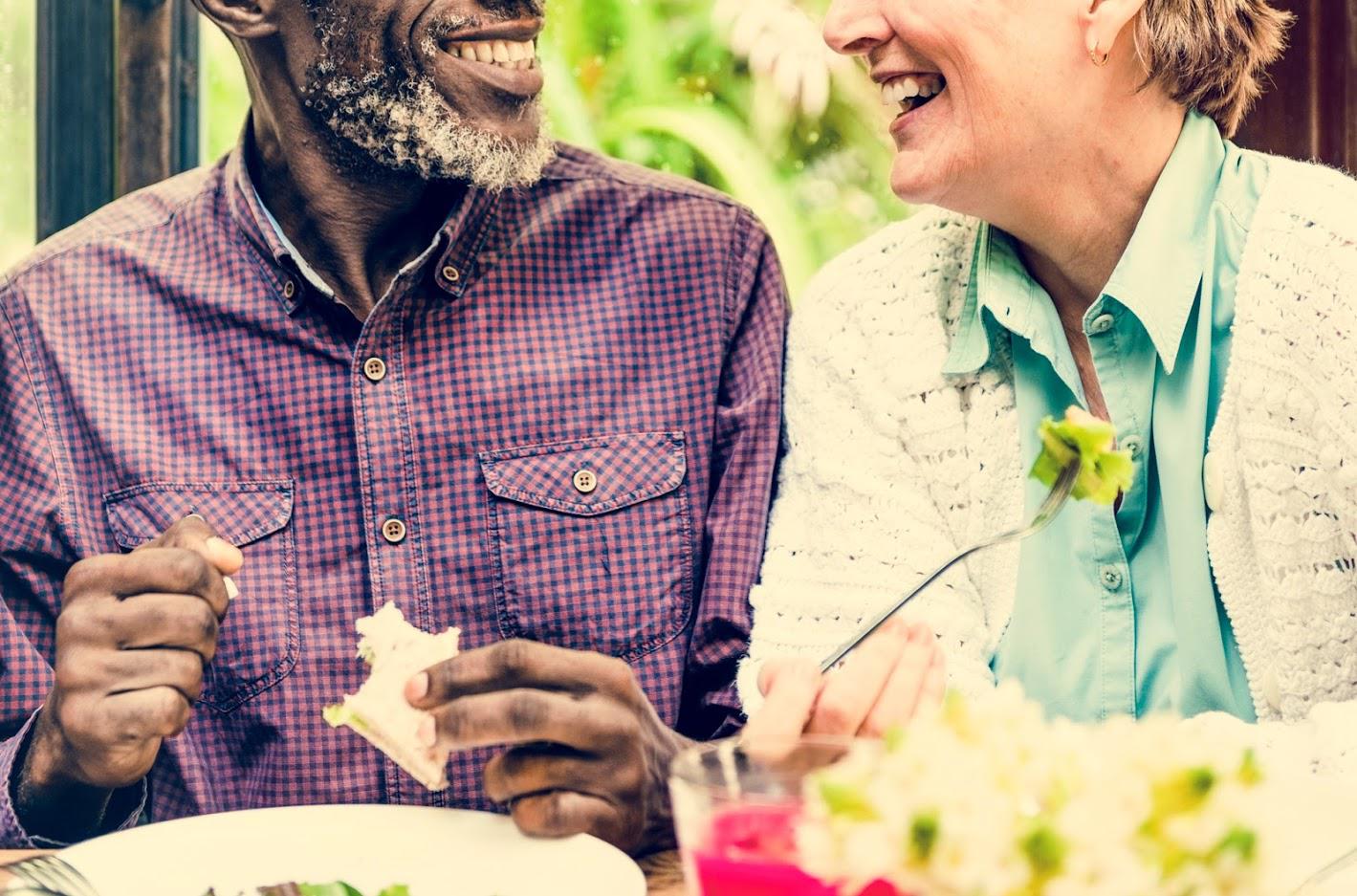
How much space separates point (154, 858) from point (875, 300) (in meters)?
0.99

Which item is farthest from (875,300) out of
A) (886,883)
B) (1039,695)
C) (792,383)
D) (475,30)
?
(886,883)

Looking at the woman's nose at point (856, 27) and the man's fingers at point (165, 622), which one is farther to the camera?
the woman's nose at point (856, 27)

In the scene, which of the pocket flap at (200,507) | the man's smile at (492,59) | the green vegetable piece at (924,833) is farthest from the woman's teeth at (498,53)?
the green vegetable piece at (924,833)

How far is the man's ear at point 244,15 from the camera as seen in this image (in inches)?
73.5

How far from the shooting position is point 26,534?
1698 millimetres

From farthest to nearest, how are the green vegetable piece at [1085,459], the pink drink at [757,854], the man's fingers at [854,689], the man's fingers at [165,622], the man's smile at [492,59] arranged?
the man's smile at [492,59]
the man's fingers at [165,622]
the man's fingers at [854,689]
the green vegetable piece at [1085,459]
the pink drink at [757,854]

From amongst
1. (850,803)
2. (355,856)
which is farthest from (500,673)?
(850,803)

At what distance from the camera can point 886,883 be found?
28.0 inches

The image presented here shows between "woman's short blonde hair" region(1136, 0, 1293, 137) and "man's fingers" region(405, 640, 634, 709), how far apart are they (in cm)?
92

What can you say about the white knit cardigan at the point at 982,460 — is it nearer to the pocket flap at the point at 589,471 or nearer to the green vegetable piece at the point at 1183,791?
the pocket flap at the point at 589,471

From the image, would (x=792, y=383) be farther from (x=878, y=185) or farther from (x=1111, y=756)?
(x=1111, y=756)

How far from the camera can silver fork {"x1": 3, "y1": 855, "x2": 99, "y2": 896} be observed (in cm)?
102

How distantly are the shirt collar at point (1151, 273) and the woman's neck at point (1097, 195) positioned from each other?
2 centimetres

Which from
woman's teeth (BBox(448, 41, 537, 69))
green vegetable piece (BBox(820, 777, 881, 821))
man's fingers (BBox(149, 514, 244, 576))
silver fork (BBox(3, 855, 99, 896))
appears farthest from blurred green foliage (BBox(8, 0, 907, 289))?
green vegetable piece (BBox(820, 777, 881, 821))
